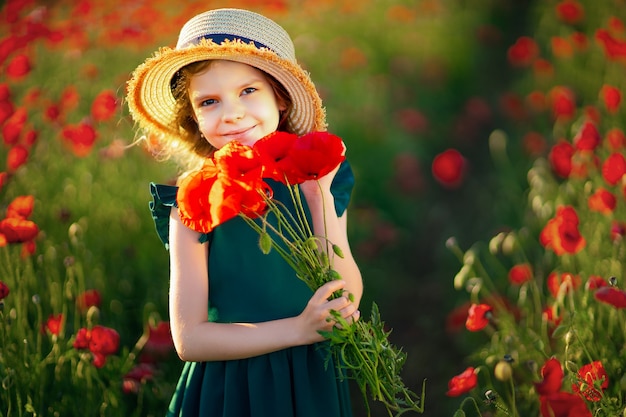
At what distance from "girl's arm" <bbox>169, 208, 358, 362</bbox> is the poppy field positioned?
0.44 m

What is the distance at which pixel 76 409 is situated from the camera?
2.47m

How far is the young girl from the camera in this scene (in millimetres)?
1891

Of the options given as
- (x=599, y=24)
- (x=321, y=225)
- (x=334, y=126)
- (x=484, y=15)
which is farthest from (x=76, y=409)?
(x=484, y=15)

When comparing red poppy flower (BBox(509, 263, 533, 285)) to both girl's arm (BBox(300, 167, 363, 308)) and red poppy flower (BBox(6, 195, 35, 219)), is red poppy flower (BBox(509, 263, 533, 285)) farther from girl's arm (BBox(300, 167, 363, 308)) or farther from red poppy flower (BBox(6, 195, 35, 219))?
red poppy flower (BBox(6, 195, 35, 219))

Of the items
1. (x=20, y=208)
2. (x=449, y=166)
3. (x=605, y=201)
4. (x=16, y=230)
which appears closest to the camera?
(x=16, y=230)

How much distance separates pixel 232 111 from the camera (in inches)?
76.1

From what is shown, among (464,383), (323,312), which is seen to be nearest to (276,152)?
(323,312)

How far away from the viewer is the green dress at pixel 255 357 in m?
1.94

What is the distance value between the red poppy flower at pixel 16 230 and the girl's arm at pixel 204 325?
66 cm

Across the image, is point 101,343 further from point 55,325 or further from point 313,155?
point 313,155

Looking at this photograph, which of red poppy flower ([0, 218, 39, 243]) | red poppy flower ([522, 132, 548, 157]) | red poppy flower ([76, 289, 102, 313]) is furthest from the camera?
red poppy flower ([522, 132, 548, 157])

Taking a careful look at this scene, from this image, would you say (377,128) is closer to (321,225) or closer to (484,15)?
(484,15)

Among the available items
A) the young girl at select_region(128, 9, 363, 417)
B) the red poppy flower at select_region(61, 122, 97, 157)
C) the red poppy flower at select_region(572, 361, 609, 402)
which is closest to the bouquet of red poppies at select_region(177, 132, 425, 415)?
the young girl at select_region(128, 9, 363, 417)

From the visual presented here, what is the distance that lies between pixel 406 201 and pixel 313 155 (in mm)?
2597
